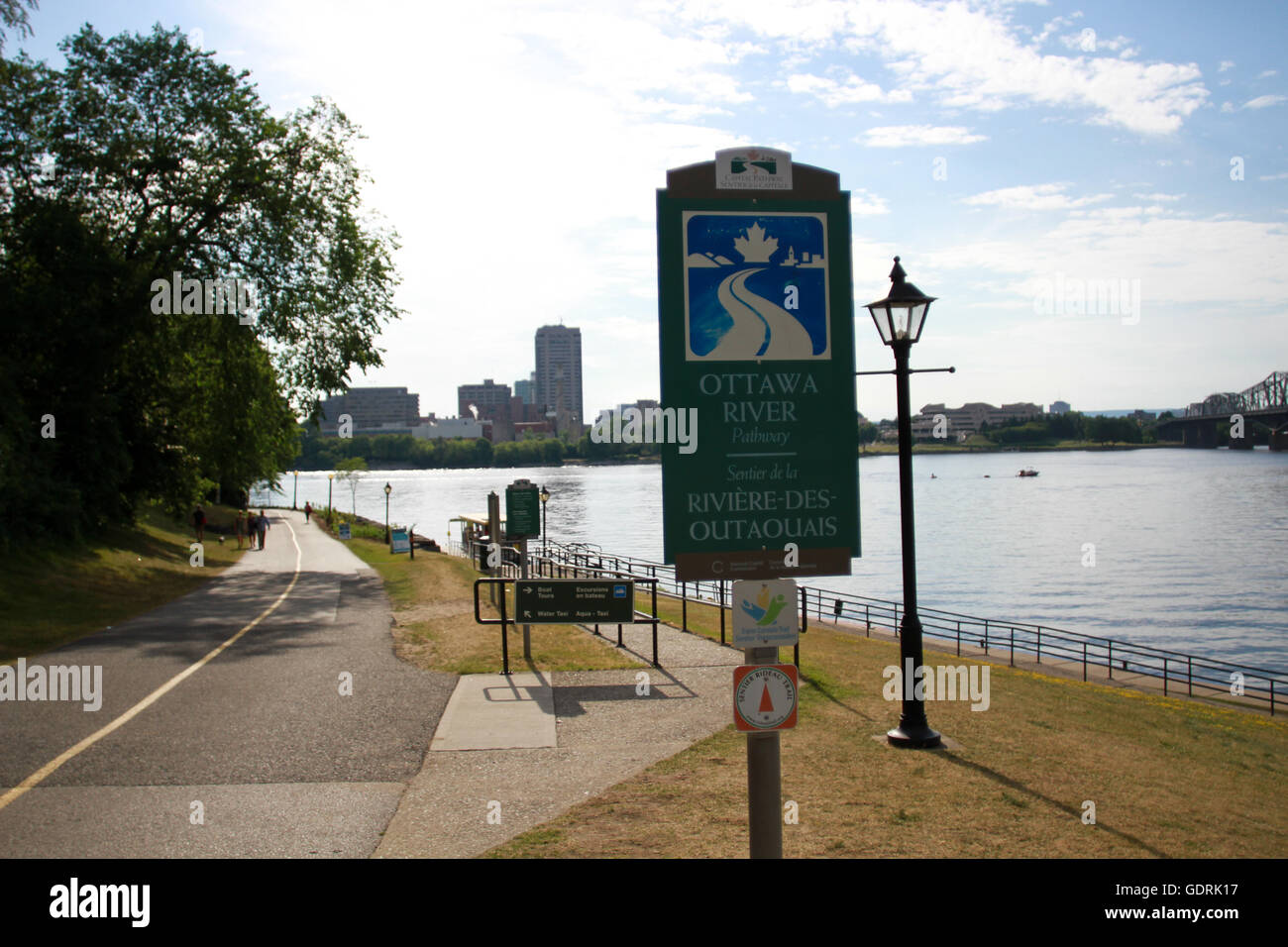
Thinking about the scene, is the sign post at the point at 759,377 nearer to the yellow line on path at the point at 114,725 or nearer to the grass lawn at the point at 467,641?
the yellow line on path at the point at 114,725

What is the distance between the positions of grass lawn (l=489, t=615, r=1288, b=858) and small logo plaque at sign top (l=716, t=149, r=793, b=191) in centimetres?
388

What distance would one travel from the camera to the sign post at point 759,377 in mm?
4477

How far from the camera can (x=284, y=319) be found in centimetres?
3131

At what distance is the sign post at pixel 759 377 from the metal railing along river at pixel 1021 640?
1014cm

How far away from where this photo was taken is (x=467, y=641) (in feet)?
47.3

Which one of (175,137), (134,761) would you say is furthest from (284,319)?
(134,761)

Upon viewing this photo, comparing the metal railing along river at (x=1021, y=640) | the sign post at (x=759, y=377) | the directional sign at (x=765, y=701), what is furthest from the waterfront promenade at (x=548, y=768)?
the metal railing along river at (x=1021, y=640)

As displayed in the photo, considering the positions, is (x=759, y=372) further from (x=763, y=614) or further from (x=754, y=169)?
(x=763, y=614)

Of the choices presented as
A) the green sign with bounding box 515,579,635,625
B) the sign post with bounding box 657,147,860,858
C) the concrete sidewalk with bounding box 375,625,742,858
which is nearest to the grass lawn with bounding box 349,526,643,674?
the concrete sidewalk with bounding box 375,625,742,858

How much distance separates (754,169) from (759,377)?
37.6 inches

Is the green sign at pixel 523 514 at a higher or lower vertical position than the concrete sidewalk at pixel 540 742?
higher

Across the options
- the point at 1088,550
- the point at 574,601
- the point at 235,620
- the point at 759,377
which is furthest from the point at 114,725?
the point at 1088,550
